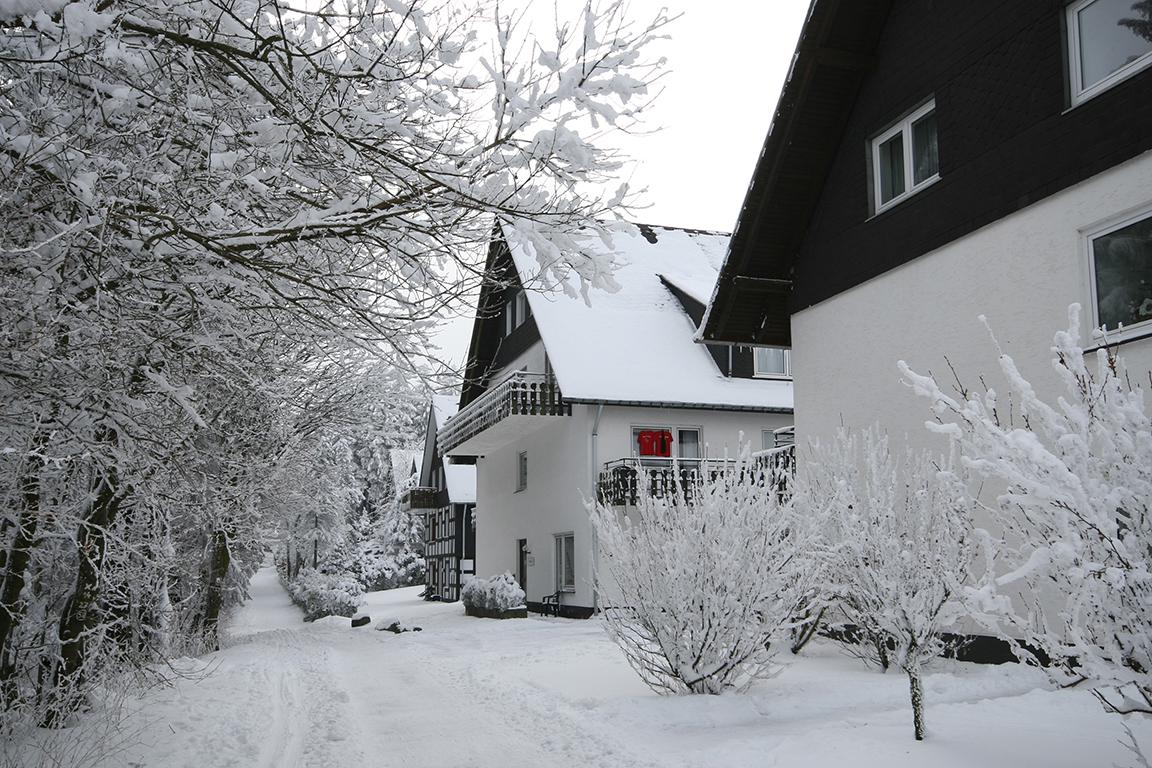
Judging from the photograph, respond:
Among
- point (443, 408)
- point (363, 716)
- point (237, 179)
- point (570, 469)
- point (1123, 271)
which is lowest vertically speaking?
point (363, 716)

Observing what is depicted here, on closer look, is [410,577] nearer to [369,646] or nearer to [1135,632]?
[369,646]

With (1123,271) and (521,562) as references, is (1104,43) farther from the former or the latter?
(521,562)

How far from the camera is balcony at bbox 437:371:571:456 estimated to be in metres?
23.1

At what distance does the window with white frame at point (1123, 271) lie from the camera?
892 cm

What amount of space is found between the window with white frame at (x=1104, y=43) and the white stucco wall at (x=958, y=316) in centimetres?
100

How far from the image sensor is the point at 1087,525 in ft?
14.9

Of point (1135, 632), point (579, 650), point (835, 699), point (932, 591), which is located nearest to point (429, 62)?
point (1135, 632)

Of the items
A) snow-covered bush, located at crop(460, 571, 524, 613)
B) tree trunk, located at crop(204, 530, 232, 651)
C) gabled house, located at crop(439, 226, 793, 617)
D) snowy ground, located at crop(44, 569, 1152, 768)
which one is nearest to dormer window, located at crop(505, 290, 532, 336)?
gabled house, located at crop(439, 226, 793, 617)

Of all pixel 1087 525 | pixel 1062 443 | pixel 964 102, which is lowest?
pixel 1087 525

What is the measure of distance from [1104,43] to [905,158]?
10.4 ft

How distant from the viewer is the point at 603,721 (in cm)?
798

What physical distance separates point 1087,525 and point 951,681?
16.4 ft

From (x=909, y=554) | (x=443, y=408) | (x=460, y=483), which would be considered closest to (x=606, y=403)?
(x=909, y=554)

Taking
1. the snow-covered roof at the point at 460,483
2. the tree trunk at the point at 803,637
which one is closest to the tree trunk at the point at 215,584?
the tree trunk at the point at 803,637
